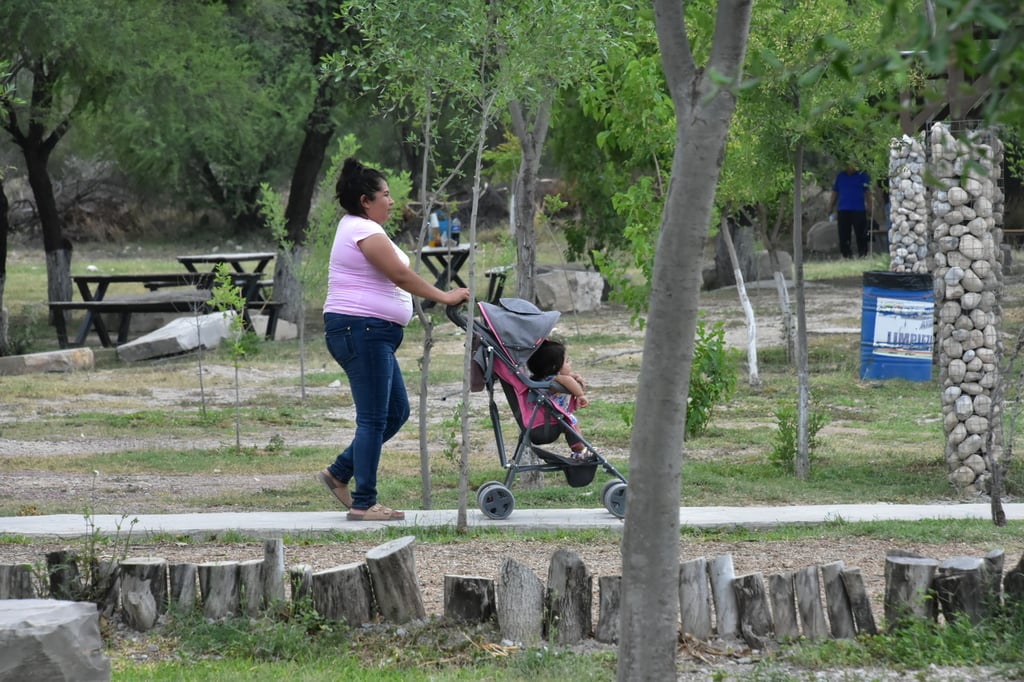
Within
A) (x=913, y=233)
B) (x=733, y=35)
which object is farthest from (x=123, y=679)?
(x=913, y=233)

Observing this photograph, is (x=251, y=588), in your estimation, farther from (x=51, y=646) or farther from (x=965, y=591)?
(x=965, y=591)

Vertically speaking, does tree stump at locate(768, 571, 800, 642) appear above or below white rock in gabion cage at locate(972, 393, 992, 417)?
below

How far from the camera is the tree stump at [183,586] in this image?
550 centimetres

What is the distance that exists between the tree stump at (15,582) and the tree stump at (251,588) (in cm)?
81

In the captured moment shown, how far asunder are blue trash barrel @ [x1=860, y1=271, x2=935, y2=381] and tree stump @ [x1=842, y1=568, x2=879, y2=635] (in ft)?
34.5

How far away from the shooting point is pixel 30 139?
76.3 feet

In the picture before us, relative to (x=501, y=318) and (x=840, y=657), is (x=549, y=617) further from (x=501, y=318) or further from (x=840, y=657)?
(x=501, y=318)

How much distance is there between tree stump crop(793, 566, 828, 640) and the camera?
5.24 meters

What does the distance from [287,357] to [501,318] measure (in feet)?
40.6

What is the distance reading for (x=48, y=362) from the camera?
18062 mm

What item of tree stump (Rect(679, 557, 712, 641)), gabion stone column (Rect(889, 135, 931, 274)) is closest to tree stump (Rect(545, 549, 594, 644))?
tree stump (Rect(679, 557, 712, 641))

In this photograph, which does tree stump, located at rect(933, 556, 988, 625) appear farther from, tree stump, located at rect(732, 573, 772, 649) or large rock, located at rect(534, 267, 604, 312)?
large rock, located at rect(534, 267, 604, 312)

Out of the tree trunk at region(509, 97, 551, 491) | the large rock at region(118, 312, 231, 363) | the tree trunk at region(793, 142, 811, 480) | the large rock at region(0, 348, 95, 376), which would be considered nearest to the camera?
the tree trunk at region(793, 142, 811, 480)

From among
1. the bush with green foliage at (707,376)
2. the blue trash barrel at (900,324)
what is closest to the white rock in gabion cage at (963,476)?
the bush with green foliage at (707,376)
